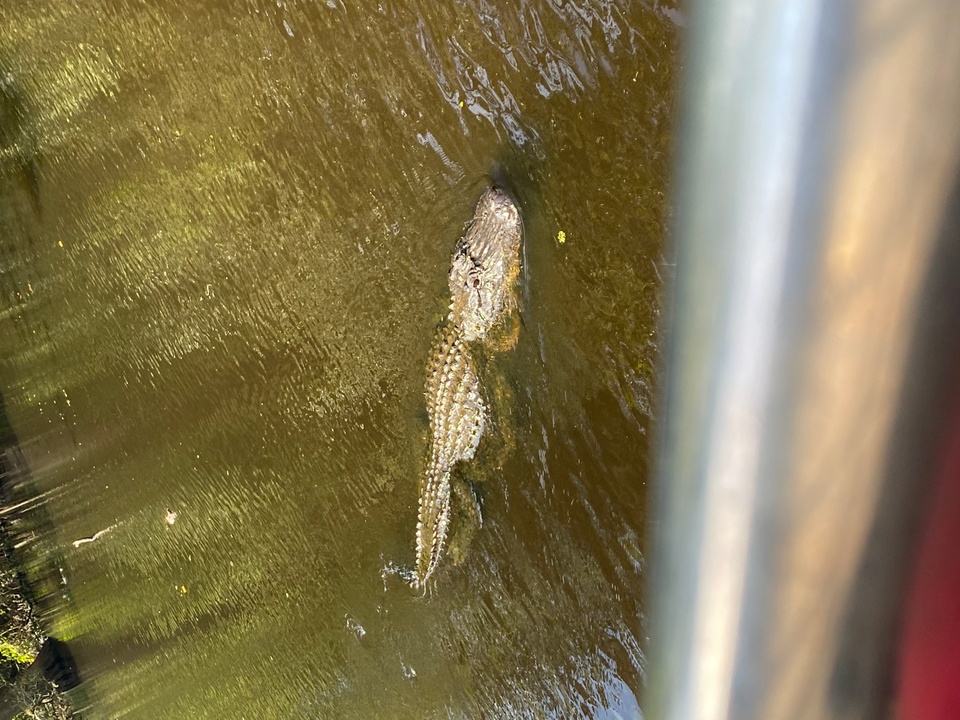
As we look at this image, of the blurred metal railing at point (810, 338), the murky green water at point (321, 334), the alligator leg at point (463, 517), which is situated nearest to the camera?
the blurred metal railing at point (810, 338)

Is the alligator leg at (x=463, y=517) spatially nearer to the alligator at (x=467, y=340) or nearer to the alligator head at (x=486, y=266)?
the alligator at (x=467, y=340)

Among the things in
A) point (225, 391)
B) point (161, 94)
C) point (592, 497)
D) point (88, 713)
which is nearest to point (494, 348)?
point (592, 497)

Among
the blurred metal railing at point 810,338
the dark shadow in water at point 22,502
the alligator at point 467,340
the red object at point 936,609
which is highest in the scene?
the dark shadow in water at point 22,502

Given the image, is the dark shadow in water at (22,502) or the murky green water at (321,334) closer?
the murky green water at (321,334)

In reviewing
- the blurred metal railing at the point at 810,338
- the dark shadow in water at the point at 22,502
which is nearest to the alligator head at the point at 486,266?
the blurred metal railing at the point at 810,338

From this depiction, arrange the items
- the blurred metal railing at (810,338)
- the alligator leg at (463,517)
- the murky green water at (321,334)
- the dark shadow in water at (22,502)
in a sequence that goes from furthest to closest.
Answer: the dark shadow in water at (22,502)
the alligator leg at (463,517)
the murky green water at (321,334)
the blurred metal railing at (810,338)

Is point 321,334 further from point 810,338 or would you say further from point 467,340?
point 810,338
